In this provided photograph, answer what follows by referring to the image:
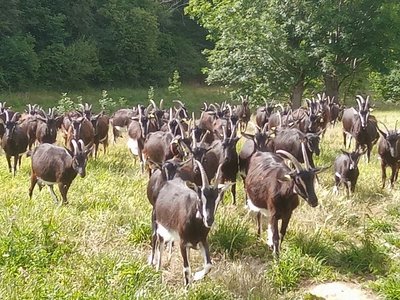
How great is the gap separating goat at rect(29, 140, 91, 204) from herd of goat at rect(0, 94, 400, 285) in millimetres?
18

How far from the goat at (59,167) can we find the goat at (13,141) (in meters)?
2.83

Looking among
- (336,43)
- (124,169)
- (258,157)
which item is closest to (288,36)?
(336,43)

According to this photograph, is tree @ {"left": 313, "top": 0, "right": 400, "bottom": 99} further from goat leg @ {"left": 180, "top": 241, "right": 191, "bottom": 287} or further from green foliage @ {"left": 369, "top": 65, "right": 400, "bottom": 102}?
goat leg @ {"left": 180, "top": 241, "right": 191, "bottom": 287}

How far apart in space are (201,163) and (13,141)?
5903 millimetres

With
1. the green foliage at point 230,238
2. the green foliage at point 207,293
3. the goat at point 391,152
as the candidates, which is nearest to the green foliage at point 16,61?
the goat at point 391,152

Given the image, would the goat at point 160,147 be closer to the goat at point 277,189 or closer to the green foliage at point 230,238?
the goat at point 277,189

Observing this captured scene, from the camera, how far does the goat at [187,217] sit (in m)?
6.17

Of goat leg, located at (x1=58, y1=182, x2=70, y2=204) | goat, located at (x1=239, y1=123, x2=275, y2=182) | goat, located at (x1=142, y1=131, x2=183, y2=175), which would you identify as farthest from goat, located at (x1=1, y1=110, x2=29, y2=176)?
goat, located at (x1=239, y1=123, x2=275, y2=182)

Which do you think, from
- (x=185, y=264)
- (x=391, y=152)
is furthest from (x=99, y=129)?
(x=185, y=264)

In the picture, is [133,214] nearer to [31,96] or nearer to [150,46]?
[31,96]

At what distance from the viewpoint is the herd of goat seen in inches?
260

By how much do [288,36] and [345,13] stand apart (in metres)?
2.83

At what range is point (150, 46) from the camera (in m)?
42.2

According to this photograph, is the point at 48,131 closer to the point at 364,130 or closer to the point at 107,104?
the point at 364,130
